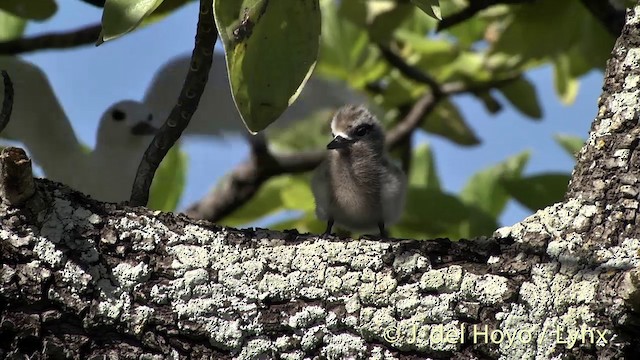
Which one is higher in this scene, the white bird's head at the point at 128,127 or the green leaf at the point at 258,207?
the white bird's head at the point at 128,127

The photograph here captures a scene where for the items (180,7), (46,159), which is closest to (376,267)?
(180,7)

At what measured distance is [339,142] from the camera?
8.70ft

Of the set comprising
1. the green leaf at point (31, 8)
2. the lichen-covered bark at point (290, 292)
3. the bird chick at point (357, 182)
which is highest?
the green leaf at point (31, 8)

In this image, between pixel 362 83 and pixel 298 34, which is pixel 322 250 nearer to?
pixel 298 34

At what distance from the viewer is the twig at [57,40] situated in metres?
2.81

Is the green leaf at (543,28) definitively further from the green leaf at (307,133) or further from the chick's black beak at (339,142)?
the green leaf at (307,133)

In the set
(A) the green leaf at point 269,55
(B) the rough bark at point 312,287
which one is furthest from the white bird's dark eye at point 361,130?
(A) the green leaf at point 269,55

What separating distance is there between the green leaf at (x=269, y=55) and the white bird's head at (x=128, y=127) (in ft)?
5.60

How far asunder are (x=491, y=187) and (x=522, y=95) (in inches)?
12.9

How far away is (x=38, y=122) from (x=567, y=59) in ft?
5.57

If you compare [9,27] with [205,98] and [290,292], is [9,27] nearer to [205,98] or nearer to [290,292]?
[205,98]

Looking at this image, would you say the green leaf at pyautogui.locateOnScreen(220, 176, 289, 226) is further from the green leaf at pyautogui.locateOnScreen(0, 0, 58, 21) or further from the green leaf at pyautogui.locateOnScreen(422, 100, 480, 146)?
the green leaf at pyautogui.locateOnScreen(0, 0, 58, 21)

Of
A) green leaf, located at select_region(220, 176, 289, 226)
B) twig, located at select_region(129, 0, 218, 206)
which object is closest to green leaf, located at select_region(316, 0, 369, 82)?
green leaf, located at select_region(220, 176, 289, 226)

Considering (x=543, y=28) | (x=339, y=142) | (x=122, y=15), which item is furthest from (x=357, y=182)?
(x=122, y=15)
